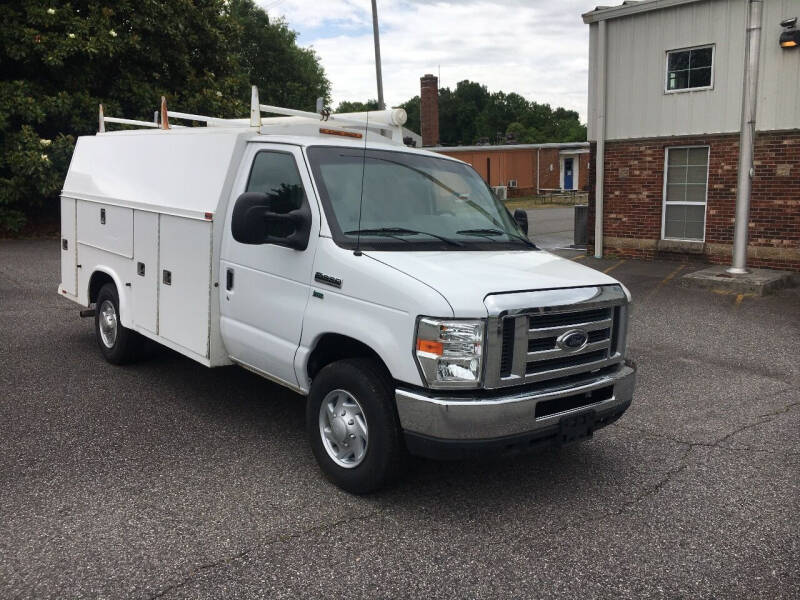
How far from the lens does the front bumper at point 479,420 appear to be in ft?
13.0

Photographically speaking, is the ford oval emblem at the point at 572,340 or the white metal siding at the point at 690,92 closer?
the ford oval emblem at the point at 572,340

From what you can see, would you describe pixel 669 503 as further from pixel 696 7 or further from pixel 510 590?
pixel 696 7

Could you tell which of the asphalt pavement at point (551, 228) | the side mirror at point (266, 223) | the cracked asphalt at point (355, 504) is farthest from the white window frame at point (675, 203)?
the side mirror at point (266, 223)

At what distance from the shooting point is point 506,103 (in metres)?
94.9

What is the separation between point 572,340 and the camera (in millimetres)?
4309

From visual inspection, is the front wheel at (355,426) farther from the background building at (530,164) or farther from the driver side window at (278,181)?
the background building at (530,164)

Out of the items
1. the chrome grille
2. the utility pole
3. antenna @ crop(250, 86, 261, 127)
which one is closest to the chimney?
the utility pole

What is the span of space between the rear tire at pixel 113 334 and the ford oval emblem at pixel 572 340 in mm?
4352

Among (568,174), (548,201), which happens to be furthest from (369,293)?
(568,174)

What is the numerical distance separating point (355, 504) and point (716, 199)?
39.9 feet

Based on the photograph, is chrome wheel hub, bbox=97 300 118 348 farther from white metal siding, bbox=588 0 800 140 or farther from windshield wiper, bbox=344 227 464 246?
white metal siding, bbox=588 0 800 140

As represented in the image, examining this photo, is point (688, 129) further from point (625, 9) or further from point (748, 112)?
point (625, 9)

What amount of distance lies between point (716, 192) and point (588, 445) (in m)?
10.5

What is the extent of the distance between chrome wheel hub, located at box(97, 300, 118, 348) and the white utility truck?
76 centimetres
